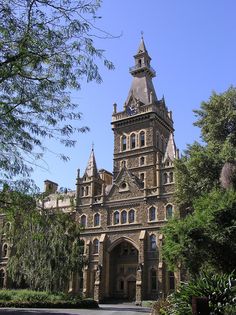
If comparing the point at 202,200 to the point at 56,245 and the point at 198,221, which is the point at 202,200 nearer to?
the point at 198,221

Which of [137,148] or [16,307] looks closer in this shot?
[16,307]

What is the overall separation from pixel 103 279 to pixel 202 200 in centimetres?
2346

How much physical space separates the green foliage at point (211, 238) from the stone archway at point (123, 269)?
872 inches

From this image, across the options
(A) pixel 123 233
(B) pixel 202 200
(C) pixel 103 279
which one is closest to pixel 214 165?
(B) pixel 202 200

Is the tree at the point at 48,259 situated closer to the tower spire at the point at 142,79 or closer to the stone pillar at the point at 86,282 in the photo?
the stone pillar at the point at 86,282

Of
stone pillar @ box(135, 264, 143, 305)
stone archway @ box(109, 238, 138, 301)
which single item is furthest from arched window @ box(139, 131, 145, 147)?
stone pillar @ box(135, 264, 143, 305)

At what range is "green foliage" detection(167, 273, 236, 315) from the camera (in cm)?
1131

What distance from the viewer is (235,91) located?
98.9 feet

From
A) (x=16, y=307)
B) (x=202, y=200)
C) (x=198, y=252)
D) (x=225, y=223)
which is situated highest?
(x=202, y=200)

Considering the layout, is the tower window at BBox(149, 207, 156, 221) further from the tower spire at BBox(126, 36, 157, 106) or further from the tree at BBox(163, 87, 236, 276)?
the tower spire at BBox(126, 36, 157, 106)

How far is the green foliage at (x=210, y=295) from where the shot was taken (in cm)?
1131

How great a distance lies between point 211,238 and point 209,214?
1224 millimetres

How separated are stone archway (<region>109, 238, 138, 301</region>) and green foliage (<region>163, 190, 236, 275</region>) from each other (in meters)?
A: 22.1

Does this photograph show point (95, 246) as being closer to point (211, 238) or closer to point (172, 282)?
point (172, 282)
